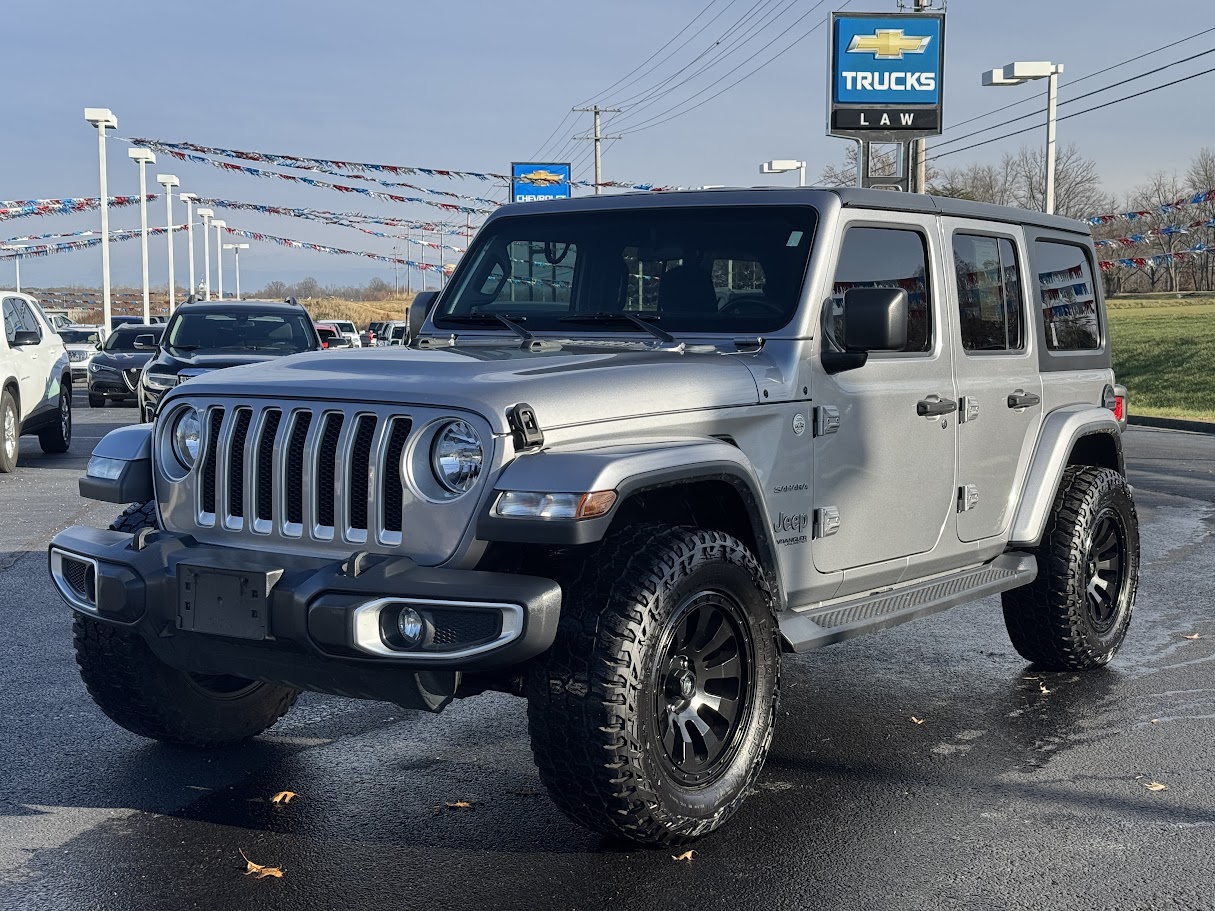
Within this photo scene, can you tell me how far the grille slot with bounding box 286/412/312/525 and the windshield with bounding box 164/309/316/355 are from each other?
461 inches

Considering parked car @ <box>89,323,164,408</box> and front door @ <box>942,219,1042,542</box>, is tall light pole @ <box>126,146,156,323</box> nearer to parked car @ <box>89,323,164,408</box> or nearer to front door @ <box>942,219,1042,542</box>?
parked car @ <box>89,323,164,408</box>

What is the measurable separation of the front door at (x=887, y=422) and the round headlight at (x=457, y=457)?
1434 mm

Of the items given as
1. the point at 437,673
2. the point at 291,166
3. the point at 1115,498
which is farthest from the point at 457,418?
the point at 291,166

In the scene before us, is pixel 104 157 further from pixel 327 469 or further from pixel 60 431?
pixel 327 469

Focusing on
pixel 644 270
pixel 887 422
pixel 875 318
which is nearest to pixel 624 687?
pixel 875 318

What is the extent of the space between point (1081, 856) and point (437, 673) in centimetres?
196

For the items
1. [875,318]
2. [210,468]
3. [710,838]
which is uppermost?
[875,318]

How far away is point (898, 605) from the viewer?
5215mm

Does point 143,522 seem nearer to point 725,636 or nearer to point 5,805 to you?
point 5,805

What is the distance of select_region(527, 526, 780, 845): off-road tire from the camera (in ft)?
12.7

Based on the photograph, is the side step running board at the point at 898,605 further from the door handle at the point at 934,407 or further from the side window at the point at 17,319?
the side window at the point at 17,319

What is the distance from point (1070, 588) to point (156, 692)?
12.4ft

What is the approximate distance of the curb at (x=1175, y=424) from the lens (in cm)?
2206

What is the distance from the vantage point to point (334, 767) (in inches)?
197
